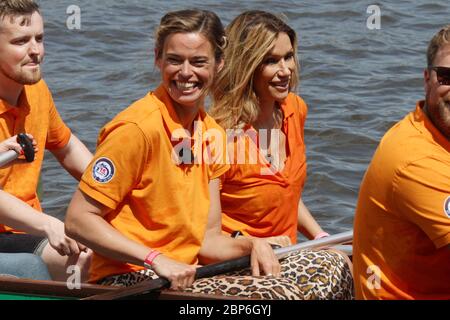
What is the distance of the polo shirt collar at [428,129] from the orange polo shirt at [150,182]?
812 millimetres

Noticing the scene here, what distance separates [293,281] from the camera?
3967mm

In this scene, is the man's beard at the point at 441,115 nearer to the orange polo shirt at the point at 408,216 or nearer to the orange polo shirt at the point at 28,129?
the orange polo shirt at the point at 408,216

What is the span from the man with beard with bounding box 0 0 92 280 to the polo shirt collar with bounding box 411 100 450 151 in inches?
50.9

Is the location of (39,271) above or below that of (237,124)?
below

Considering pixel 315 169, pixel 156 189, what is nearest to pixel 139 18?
pixel 315 169

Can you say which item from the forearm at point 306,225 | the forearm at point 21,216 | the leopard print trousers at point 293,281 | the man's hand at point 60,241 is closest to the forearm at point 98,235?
the leopard print trousers at point 293,281

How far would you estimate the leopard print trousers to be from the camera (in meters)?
3.86

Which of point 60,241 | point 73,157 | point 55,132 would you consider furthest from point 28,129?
point 60,241

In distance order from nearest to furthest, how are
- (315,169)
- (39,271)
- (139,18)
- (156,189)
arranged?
(156,189)
(39,271)
(315,169)
(139,18)

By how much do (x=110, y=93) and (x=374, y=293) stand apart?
534 cm

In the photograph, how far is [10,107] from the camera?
450cm

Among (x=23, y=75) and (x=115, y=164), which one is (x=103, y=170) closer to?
(x=115, y=164)
